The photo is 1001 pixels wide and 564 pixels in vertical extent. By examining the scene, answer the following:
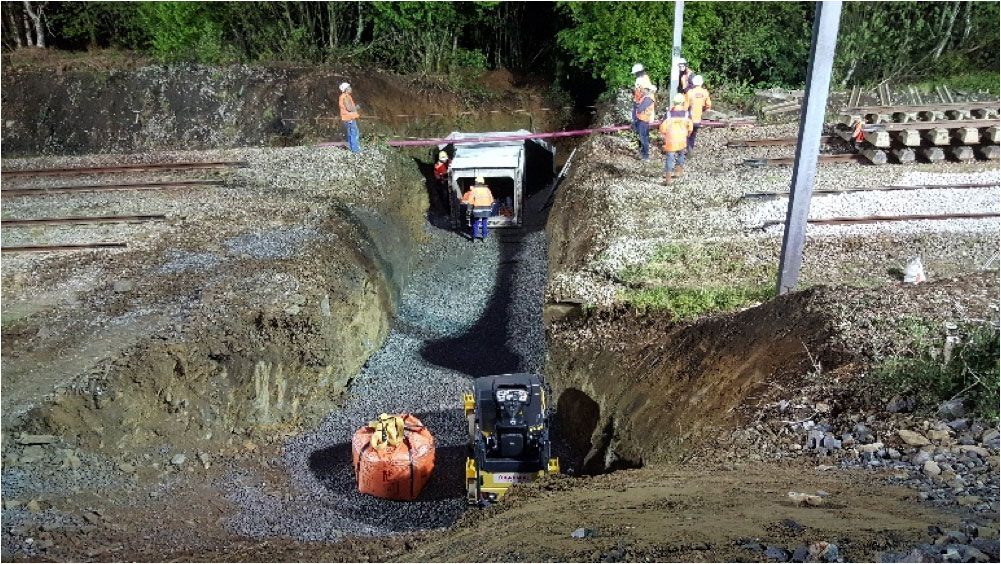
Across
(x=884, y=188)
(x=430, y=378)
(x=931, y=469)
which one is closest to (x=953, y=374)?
(x=931, y=469)

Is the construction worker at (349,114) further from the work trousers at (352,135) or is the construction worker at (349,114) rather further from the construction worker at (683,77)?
the construction worker at (683,77)

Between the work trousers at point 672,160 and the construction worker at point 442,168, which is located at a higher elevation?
the work trousers at point 672,160

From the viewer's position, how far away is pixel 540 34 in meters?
26.0

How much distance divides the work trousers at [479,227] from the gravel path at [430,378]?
0.27 metres

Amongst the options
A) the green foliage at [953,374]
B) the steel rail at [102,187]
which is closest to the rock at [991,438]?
the green foliage at [953,374]

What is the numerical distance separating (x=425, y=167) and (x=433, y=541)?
15.1 meters

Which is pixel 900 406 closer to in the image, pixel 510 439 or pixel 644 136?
pixel 510 439

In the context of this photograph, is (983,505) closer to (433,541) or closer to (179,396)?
(433,541)

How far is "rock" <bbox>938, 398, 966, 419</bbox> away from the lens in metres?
7.75

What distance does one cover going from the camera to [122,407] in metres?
10.3

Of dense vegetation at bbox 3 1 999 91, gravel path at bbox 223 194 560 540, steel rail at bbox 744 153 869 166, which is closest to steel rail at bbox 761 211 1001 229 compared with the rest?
steel rail at bbox 744 153 869 166

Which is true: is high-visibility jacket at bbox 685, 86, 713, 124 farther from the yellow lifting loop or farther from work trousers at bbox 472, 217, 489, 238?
the yellow lifting loop

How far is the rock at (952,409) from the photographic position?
7746mm

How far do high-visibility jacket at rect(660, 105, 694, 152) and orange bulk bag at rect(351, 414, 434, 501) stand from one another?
8.57 meters
